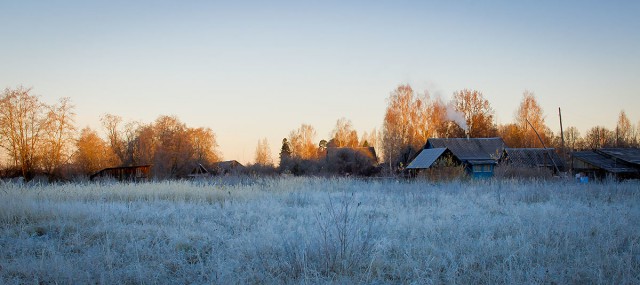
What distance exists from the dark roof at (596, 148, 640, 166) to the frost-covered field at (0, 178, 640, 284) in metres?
25.3

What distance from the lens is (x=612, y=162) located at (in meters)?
32.4

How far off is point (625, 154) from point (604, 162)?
175 centimetres

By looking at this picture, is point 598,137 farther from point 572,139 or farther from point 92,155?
point 92,155

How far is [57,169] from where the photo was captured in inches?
1416

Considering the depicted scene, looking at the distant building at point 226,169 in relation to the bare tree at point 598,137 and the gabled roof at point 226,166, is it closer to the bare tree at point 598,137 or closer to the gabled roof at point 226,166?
the gabled roof at point 226,166

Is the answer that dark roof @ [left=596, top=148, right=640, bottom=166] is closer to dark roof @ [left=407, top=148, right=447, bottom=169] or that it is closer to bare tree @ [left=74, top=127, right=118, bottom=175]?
dark roof @ [left=407, top=148, right=447, bottom=169]

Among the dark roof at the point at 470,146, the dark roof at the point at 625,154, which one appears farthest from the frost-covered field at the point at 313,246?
the dark roof at the point at 470,146

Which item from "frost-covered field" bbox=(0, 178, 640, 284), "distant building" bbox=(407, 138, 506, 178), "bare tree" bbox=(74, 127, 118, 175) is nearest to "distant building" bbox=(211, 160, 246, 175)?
"bare tree" bbox=(74, 127, 118, 175)

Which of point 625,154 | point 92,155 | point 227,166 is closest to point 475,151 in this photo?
point 625,154

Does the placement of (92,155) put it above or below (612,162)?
above

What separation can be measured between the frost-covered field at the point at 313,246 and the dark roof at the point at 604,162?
80.7 feet

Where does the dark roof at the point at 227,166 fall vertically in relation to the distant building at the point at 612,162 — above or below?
above

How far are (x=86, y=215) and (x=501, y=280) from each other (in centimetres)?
748

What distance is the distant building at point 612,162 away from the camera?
3117 cm
